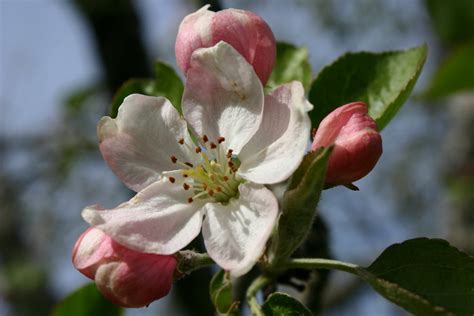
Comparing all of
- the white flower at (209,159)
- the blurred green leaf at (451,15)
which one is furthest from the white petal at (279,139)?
the blurred green leaf at (451,15)

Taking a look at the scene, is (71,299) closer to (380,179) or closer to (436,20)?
(436,20)

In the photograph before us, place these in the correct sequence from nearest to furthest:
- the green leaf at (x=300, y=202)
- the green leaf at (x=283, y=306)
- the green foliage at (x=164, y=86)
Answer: the green leaf at (x=300, y=202)
the green leaf at (x=283, y=306)
the green foliage at (x=164, y=86)

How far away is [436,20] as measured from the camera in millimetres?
2553

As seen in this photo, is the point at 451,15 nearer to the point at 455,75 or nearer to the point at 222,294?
the point at 455,75

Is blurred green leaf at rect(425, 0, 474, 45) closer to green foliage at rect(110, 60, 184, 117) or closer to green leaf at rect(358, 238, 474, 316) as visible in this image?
green foliage at rect(110, 60, 184, 117)

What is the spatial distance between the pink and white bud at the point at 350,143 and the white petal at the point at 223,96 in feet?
0.46

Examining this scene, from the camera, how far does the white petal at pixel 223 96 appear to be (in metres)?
1.21

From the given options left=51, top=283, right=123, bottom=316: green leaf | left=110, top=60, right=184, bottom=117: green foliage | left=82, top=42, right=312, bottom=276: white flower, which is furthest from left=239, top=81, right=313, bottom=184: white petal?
left=51, top=283, right=123, bottom=316: green leaf

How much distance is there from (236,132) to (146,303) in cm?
33

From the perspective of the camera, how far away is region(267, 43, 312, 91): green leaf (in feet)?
5.48

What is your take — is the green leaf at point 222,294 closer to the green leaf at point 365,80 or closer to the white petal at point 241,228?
the white petal at point 241,228

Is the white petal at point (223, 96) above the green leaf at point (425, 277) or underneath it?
above

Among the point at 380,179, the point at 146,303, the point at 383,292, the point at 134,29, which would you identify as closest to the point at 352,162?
the point at 383,292

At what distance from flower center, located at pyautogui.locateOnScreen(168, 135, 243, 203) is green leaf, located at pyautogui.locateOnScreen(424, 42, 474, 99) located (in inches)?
39.4
